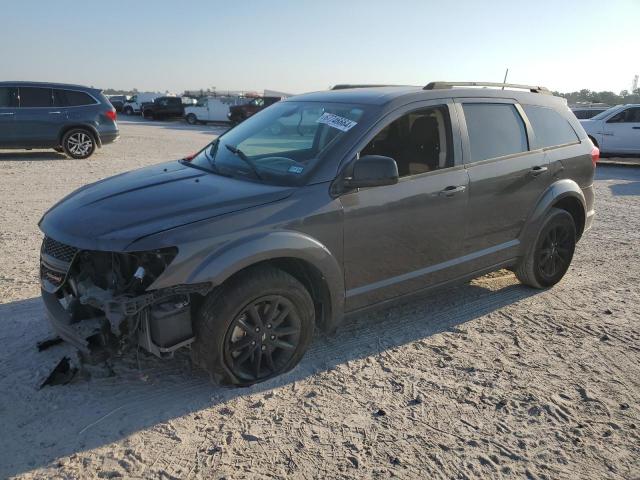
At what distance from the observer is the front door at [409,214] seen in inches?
141

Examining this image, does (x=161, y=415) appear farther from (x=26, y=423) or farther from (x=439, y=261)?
(x=439, y=261)

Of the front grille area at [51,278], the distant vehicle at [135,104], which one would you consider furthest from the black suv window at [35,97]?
the distant vehicle at [135,104]

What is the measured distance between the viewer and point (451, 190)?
3.98 meters

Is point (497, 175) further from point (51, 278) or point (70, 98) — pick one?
point (70, 98)

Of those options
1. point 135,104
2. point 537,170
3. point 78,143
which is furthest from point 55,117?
point 135,104

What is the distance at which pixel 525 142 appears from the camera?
4648 mm

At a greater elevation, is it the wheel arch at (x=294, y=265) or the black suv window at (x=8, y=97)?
the black suv window at (x=8, y=97)

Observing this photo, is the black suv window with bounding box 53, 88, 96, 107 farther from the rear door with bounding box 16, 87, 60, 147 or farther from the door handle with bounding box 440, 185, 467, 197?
the door handle with bounding box 440, 185, 467, 197

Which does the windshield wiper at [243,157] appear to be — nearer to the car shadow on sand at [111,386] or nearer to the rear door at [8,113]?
the car shadow on sand at [111,386]

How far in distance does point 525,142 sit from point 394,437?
9.73 ft

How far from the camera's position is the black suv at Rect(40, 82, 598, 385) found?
294 cm

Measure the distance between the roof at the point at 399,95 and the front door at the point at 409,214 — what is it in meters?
0.10

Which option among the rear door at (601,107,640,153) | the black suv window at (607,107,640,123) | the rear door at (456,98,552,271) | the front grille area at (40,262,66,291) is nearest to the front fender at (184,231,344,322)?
the front grille area at (40,262,66,291)

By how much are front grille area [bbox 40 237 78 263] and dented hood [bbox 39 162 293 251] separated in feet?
0.29
